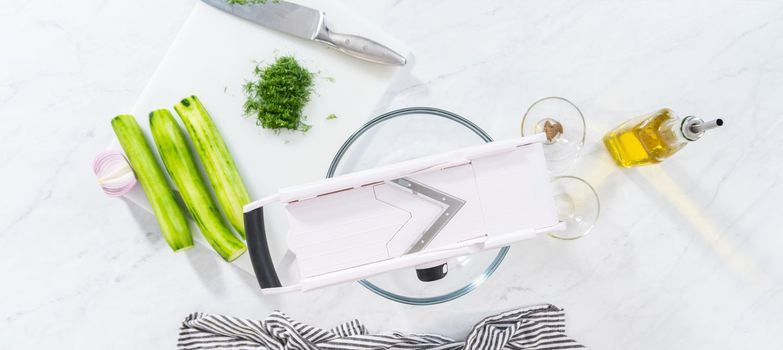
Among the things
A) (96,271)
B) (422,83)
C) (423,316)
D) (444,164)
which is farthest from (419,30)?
(96,271)

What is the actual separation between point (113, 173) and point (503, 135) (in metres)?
0.74

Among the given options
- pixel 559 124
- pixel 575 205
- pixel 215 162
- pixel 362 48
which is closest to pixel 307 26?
pixel 362 48

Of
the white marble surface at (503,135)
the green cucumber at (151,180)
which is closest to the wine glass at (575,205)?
the white marble surface at (503,135)

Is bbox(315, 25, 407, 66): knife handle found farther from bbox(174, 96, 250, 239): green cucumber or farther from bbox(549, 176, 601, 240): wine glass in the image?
bbox(549, 176, 601, 240): wine glass

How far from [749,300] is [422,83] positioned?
81cm

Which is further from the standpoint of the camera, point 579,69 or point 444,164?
point 579,69

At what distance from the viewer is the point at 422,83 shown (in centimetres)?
102

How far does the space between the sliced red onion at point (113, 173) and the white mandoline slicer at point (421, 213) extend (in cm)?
39

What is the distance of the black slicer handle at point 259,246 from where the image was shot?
0.78 meters

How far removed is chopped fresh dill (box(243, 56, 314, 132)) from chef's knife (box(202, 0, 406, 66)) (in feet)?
0.20

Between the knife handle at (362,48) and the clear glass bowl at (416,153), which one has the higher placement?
the knife handle at (362,48)

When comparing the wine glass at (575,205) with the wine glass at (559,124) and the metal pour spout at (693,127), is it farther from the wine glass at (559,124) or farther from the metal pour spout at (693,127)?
the metal pour spout at (693,127)

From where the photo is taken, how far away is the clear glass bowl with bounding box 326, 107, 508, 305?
95cm

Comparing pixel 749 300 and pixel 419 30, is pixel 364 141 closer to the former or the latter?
pixel 419 30
